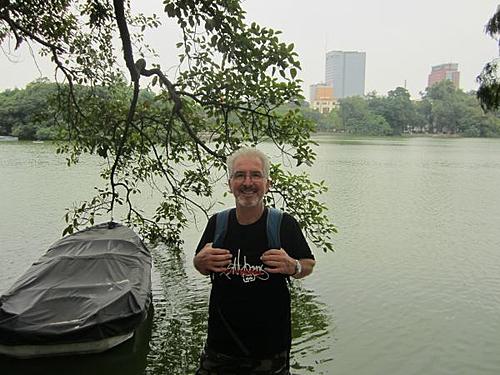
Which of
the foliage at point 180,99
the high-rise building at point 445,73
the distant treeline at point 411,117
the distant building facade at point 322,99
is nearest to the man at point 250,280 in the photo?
the foliage at point 180,99

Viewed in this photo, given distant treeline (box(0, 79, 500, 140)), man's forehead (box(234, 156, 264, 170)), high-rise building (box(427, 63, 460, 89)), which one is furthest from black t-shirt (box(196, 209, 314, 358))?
A: high-rise building (box(427, 63, 460, 89))

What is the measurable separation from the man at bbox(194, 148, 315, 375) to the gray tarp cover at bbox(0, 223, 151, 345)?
129 inches

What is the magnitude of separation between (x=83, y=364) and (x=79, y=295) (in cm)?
75

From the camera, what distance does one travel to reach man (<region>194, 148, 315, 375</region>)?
250 cm

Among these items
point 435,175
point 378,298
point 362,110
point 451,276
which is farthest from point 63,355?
point 362,110

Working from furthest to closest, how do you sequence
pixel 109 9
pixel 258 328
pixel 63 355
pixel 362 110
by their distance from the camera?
pixel 362 110 < pixel 109 9 < pixel 63 355 < pixel 258 328

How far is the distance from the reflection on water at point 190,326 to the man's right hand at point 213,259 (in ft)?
13.2

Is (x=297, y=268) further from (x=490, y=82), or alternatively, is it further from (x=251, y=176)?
(x=490, y=82)

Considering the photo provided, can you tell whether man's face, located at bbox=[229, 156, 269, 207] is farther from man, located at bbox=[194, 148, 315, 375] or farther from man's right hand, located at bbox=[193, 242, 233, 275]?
man's right hand, located at bbox=[193, 242, 233, 275]

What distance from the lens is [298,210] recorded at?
631cm

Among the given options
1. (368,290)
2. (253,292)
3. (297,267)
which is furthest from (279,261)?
(368,290)

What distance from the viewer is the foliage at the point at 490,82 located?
6781mm

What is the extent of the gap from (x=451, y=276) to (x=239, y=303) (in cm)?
937

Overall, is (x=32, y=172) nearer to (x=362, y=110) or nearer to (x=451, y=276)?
(x=451, y=276)
